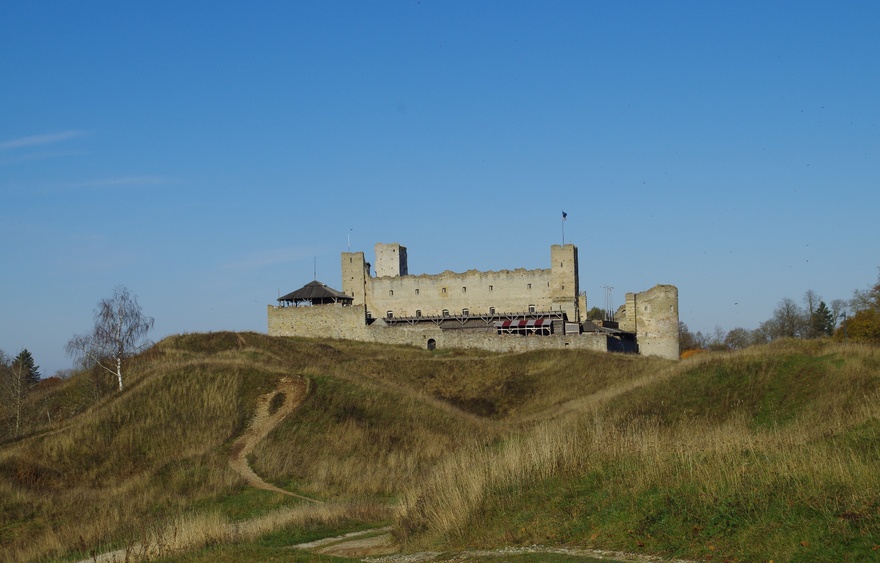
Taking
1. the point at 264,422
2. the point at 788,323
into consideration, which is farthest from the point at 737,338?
the point at 264,422

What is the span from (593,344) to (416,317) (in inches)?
655

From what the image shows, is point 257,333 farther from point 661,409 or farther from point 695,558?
point 695,558

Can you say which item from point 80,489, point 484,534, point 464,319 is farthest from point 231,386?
point 464,319

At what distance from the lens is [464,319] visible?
66.7m

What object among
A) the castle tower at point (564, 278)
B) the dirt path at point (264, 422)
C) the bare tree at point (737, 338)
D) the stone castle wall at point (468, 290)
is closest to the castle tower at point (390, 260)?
the stone castle wall at point (468, 290)

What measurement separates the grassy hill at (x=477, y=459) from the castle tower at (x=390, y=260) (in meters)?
21.9

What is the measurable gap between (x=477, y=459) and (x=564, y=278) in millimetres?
47890

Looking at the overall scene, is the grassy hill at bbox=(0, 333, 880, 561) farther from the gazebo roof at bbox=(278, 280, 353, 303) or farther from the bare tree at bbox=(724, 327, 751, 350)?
the bare tree at bbox=(724, 327, 751, 350)

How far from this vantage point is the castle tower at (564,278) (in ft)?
210

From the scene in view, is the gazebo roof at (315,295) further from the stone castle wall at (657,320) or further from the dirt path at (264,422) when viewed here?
the dirt path at (264,422)

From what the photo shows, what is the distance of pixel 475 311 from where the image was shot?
219 feet

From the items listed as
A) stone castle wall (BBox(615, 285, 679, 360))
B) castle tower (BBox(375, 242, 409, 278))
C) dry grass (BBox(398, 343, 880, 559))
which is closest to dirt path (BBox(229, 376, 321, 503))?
dry grass (BBox(398, 343, 880, 559))

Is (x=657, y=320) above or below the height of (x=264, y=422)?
above

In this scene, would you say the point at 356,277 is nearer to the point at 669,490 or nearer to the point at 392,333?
the point at 392,333
